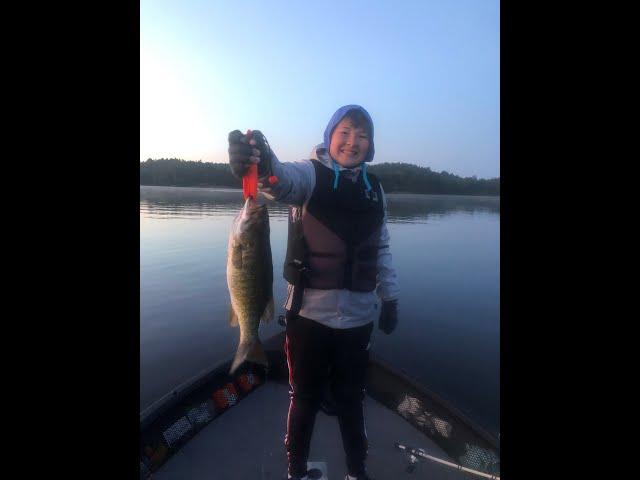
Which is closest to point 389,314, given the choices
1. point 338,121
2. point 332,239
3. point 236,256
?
point 332,239

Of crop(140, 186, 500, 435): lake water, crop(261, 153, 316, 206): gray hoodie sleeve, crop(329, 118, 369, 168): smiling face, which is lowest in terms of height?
crop(140, 186, 500, 435): lake water

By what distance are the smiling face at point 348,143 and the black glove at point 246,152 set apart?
27.9 inches

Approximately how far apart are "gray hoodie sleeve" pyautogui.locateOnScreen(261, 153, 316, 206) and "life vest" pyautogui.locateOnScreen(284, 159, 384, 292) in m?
0.06

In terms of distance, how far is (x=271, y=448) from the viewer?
128 inches

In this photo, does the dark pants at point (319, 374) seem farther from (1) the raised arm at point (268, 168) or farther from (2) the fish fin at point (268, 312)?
(1) the raised arm at point (268, 168)

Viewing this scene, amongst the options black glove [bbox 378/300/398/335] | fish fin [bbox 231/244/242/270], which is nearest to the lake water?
black glove [bbox 378/300/398/335]

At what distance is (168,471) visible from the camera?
298 cm

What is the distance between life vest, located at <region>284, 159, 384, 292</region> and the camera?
2.27 m

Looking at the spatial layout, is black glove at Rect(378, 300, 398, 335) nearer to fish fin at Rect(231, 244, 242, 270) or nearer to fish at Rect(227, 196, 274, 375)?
fish at Rect(227, 196, 274, 375)

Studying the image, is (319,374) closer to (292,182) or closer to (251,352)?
(251,352)

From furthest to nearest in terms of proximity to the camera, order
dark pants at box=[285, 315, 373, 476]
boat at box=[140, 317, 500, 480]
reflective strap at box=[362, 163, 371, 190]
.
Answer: boat at box=[140, 317, 500, 480] → reflective strap at box=[362, 163, 371, 190] → dark pants at box=[285, 315, 373, 476]

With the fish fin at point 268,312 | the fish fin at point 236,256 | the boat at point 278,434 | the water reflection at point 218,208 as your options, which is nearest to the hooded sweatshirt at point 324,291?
Result: the fish fin at point 268,312
